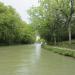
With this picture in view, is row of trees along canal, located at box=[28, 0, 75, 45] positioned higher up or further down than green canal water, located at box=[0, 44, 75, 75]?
higher up

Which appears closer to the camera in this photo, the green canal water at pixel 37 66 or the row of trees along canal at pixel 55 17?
the green canal water at pixel 37 66

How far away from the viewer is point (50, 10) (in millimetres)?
47906

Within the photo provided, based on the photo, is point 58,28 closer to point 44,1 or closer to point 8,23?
point 44,1

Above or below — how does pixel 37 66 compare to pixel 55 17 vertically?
below

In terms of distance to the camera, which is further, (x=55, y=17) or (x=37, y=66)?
(x=55, y=17)

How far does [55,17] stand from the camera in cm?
4903

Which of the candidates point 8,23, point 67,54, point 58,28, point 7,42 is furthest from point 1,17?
point 67,54

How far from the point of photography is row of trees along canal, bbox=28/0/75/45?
4256 centimetres

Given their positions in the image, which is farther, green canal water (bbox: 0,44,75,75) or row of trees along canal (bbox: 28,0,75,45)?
row of trees along canal (bbox: 28,0,75,45)

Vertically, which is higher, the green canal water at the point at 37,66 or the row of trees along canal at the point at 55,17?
the row of trees along canal at the point at 55,17

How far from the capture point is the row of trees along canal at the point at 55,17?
4256cm

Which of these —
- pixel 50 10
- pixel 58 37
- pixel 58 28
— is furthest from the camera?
pixel 58 37

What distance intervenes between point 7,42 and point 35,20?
31633 millimetres

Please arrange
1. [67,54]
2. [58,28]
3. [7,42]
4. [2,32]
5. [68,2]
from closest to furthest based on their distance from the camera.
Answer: [67,54] → [68,2] → [58,28] → [2,32] → [7,42]
